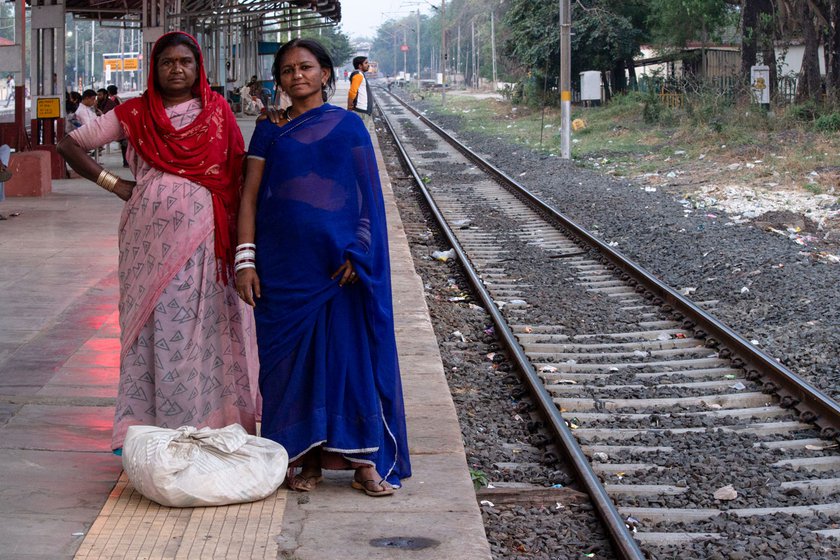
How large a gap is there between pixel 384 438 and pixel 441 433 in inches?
41.6

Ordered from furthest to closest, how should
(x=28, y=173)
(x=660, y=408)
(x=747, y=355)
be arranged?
(x=28, y=173) < (x=747, y=355) < (x=660, y=408)

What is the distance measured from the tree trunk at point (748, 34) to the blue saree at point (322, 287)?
987 inches

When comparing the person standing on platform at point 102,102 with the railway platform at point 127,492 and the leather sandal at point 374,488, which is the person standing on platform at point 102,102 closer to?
the railway platform at point 127,492

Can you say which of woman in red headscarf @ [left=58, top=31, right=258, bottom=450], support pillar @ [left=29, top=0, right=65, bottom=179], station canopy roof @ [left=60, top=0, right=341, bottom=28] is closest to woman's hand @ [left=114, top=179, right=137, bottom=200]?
woman in red headscarf @ [left=58, top=31, right=258, bottom=450]

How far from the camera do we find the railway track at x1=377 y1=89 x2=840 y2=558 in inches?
187

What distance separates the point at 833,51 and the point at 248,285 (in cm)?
2506

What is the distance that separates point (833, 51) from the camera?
26.2 meters

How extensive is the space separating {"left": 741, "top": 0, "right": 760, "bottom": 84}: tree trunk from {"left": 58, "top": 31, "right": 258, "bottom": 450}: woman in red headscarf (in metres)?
25.0

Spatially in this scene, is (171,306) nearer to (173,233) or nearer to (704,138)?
(173,233)

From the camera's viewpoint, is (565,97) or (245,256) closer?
(245,256)

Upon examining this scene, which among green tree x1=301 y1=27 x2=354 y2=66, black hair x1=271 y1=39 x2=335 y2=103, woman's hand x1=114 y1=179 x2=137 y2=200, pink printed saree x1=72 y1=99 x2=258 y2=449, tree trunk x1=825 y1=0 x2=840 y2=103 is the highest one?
green tree x1=301 y1=27 x2=354 y2=66

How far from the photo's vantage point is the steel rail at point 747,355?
594 centimetres

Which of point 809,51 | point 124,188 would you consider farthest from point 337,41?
point 124,188

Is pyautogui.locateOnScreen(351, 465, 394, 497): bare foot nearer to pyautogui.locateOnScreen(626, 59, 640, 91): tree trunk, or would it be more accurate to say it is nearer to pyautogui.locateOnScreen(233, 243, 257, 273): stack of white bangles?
pyautogui.locateOnScreen(233, 243, 257, 273): stack of white bangles
